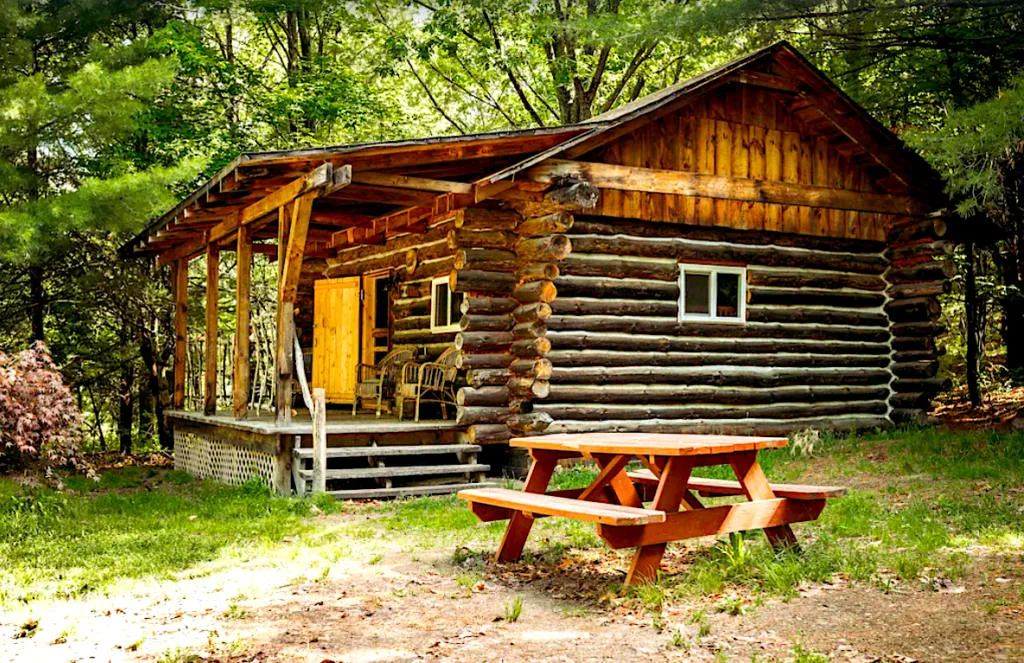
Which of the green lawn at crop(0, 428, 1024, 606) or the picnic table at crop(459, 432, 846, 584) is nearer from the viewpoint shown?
the picnic table at crop(459, 432, 846, 584)

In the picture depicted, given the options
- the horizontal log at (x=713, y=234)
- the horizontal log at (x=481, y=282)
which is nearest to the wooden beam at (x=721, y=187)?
the horizontal log at (x=713, y=234)

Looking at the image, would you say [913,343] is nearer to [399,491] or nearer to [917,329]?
[917,329]

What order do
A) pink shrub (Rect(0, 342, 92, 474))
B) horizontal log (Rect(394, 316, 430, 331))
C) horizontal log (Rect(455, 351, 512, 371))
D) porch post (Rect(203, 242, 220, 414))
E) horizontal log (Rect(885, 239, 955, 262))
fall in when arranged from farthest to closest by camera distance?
horizontal log (Rect(394, 316, 430, 331)), horizontal log (Rect(885, 239, 955, 262)), porch post (Rect(203, 242, 220, 414)), horizontal log (Rect(455, 351, 512, 371)), pink shrub (Rect(0, 342, 92, 474))

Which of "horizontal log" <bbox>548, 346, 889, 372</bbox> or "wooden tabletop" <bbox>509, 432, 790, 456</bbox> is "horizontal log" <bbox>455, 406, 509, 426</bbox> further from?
"wooden tabletop" <bbox>509, 432, 790, 456</bbox>

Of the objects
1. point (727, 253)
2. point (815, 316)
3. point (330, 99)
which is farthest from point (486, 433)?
point (330, 99)

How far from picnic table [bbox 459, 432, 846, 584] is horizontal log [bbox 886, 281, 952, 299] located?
8.55 meters

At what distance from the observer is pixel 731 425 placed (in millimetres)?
13555

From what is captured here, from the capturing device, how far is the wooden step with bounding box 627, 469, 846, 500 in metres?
6.70

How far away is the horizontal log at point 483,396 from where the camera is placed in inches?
477

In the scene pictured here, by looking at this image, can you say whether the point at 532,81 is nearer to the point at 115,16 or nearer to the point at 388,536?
the point at 115,16

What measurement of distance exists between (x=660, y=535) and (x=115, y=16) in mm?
17780

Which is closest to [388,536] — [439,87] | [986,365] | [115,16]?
[115,16]

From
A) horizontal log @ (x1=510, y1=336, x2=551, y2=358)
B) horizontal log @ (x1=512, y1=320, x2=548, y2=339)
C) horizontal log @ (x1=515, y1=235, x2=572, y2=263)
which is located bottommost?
horizontal log @ (x1=510, y1=336, x2=551, y2=358)

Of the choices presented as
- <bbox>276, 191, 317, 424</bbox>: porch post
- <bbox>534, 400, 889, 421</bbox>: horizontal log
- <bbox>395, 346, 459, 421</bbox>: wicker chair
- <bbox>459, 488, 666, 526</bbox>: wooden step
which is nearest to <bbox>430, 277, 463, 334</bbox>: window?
<bbox>395, 346, 459, 421</bbox>: wicker chair
